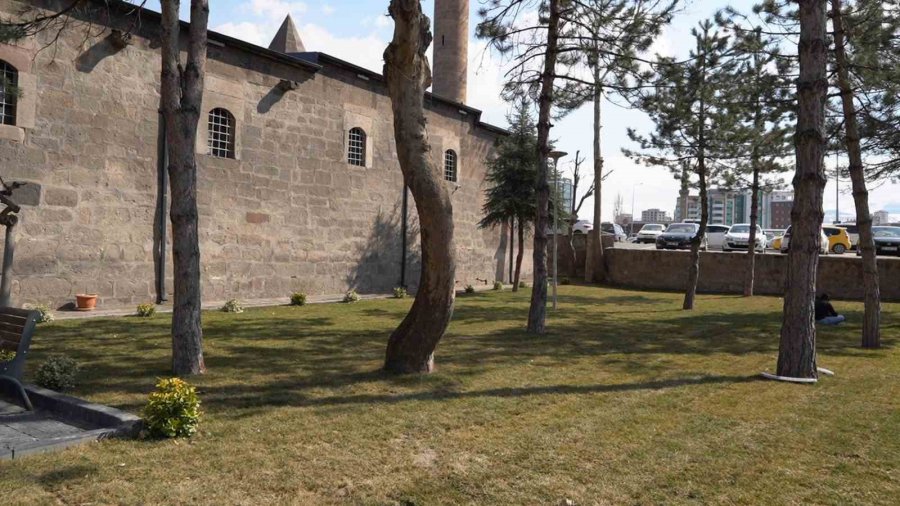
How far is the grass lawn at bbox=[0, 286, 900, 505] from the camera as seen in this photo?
13.5 ft

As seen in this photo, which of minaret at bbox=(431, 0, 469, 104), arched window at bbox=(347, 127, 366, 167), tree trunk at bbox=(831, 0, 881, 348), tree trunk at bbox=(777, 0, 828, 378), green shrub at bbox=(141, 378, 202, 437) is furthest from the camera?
minaret at bbox=(431, 0, 469, 104)

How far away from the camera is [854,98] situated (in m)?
11.9

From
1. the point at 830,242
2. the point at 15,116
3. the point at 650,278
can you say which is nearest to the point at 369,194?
the point at 15,116

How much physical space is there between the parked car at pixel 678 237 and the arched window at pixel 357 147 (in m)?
18.7

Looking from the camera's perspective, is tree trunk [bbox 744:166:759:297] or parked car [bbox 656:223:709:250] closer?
tree trunk [bbox 744:166:759:297]

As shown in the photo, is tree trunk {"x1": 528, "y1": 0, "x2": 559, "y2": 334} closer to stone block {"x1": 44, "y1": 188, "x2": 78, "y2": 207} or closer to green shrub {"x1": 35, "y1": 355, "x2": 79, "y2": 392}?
green shrub {"x1": 35, "y1": 355, "x2": 79, "y2": 392}

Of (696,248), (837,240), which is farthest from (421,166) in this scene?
(837,240)

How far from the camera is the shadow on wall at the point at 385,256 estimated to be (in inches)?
747

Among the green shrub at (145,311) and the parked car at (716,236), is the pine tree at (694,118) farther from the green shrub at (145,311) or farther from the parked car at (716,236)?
the parked car at (716,236)

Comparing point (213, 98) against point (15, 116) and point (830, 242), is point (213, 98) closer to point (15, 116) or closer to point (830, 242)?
point (15, 116)

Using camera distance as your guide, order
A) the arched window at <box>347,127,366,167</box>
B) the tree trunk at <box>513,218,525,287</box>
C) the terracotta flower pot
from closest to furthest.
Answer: the terracotta flower pot → the arched window at <box>347,127,366,167</box> → the tree trunk at <box>513,218,525,287</box>

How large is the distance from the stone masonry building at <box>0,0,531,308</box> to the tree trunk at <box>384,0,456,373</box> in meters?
5.61

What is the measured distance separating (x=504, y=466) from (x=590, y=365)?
422cm

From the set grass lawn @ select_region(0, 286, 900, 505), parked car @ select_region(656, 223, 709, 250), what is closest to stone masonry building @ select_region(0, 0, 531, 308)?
grass lawn @ select_region(0, 286, 900, 505)
